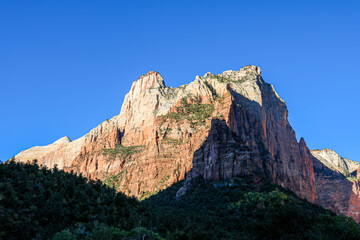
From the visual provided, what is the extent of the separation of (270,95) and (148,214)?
13483 cm

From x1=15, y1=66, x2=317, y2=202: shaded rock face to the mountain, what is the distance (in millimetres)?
346

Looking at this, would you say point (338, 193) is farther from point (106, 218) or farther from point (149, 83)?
point (106, 218)

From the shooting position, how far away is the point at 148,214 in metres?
54.1

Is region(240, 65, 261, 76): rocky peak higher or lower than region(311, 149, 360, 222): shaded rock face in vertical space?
higher

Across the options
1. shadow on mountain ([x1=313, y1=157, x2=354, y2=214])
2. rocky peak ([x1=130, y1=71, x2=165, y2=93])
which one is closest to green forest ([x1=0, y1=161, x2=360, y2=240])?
shadow on mountain ([x1=313, y1=157, x2=354, y2=214])

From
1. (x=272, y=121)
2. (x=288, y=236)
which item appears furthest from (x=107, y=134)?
(x=288, y=236)

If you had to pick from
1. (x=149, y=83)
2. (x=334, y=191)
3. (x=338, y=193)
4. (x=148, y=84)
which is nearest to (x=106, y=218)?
(x=148, y=84)

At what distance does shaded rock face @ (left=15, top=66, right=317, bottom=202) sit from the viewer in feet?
360

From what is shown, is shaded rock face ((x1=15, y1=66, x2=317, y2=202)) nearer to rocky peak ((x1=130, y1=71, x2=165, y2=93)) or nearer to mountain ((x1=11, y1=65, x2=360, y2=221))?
rocky peak ((x1=130, y1=71, x2=165, y2=93))

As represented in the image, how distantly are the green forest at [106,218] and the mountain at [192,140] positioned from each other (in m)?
31.6

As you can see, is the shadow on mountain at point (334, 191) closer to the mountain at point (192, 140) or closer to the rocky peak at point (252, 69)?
the mountain at point (192, 140)

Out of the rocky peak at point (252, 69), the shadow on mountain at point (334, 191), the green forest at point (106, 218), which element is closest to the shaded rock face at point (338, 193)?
the shadow on mountain at point (334, 191)

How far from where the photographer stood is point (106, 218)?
45.4 metres

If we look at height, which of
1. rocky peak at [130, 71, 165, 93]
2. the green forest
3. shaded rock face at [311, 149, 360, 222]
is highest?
rocky peak at [130, 71, 165, 93]
